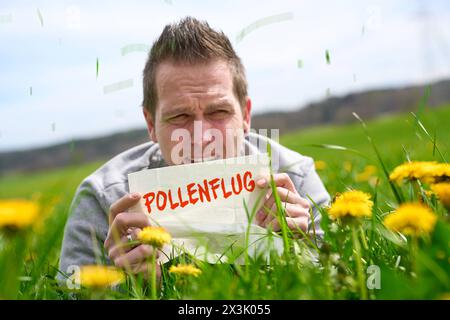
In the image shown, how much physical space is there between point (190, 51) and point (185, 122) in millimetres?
326

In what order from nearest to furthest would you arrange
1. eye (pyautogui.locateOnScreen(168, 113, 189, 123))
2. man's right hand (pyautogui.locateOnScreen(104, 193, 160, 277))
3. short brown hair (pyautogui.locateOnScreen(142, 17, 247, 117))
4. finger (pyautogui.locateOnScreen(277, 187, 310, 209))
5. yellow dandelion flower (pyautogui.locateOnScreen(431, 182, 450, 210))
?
yellow dandelion flower (pyautogui.locateOnScreen(431, 182, 450, 210)), man's right hand (pyautogui.locateOnScreen(104, 193, 160, 277)), finger (pyautogui.locateOnScreen(277, 187, 310, 209)), eye (pyautogui.locateOnScreen(168, 113, 189, 123)), short brown hair (pyautogui.locateOnScreen(142, 17, 247, 117))

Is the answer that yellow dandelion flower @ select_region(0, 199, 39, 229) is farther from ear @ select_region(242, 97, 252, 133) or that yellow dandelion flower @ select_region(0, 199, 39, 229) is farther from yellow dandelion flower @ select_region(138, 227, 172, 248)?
ear @ select_region(242, 97, 252, 133)

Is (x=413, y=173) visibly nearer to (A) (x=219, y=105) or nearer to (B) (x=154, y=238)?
(B) (x=154, y=238)

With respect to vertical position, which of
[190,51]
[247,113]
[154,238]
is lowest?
[154,238]

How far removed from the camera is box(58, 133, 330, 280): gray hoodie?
2080 mm

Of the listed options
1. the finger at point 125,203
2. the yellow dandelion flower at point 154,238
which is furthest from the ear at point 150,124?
the yellow dandelion flower at point 154,238

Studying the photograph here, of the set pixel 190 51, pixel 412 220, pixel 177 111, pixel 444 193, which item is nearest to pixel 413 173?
pixel 444 193

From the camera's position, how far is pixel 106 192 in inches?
86.1

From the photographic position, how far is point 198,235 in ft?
4.96

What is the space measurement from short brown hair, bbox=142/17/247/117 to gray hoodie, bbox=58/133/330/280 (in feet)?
0.78

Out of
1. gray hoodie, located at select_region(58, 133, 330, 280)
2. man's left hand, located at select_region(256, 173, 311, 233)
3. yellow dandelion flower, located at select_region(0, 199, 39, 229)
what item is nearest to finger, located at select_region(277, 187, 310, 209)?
man's left hand, located at select_region(256, 173, 311, 233)

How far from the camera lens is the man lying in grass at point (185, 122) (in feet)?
6.44

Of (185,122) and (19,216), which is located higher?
(185,122)
